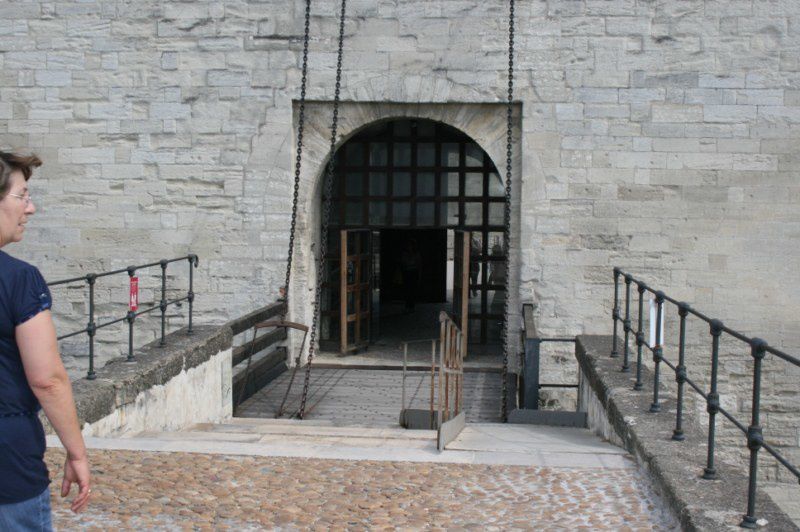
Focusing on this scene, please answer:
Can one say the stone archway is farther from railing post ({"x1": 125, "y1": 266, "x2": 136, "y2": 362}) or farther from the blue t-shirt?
the blue t-shirt

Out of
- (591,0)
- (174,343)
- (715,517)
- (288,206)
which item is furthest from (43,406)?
(591,0)

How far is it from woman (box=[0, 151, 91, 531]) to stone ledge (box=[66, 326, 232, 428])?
2682 millimetres

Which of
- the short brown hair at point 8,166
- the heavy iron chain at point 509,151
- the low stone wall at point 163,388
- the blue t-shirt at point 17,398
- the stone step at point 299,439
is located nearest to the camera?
the blue t-shirt at point 17,398

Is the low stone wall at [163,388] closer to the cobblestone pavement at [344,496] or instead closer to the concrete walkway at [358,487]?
the concrete walkway at [358,487]

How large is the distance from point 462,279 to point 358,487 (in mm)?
6500

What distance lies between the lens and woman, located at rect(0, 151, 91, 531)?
A: 8.41 feet

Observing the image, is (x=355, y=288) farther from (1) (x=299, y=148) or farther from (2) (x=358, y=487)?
(2) (x=358, y=487)

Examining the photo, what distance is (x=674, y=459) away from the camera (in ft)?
14.9

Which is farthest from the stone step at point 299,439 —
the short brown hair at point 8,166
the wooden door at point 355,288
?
the wooden door at point 355,288

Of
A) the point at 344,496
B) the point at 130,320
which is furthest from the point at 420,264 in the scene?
the point at 344,496

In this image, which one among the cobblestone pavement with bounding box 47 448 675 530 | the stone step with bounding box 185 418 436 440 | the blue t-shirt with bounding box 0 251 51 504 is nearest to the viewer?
the blue t-shirt with bounding box 0 251 51 504

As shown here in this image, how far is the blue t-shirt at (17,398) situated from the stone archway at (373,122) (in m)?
7.64

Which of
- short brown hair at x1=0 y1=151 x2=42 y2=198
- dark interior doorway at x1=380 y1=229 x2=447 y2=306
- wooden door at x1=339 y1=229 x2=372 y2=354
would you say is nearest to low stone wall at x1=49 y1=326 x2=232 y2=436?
short brown hair at x1=0 y1=151 x2=42 y2=198

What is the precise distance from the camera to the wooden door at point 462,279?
10.6m
